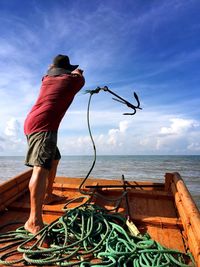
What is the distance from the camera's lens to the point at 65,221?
8.86 feet

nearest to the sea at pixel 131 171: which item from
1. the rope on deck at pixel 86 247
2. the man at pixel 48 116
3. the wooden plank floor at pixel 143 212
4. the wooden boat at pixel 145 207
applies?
the wooden boat at pixel 145 207

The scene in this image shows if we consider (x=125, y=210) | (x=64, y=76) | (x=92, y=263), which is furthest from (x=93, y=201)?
(x=64, y=76)

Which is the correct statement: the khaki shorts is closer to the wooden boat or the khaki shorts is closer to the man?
the man

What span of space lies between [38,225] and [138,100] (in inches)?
87.6

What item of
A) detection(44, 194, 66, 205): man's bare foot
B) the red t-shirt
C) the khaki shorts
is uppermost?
the red t-shirt

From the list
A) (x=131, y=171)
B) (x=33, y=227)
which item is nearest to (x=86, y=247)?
(x=33, y=227)

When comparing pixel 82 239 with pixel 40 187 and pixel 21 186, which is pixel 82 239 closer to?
pixel 40 187

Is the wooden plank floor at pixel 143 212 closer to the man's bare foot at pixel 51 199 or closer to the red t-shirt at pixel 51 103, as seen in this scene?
the man's bare foot at pixel 51 199

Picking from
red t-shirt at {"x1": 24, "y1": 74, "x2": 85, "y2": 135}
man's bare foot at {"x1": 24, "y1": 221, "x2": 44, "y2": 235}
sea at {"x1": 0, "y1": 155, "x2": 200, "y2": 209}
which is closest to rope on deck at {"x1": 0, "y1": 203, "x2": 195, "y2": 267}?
man's bare foot at {"x1": 24, "y1": 221, "x2": 44, "y2": 235}

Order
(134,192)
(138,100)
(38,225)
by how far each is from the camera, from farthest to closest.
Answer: (134,192) → (138,100) → (38,225)

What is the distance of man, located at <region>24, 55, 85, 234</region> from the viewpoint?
9.04 ft

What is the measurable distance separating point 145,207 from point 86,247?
1.50m

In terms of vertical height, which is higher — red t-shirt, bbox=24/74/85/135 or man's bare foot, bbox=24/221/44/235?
red t-shirt, bbox=24/74/85/135

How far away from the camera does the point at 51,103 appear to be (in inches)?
115
